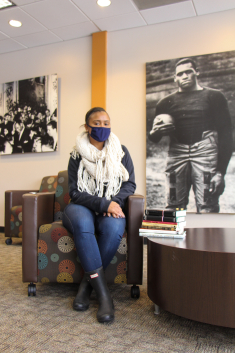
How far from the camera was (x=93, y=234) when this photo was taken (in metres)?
1.68

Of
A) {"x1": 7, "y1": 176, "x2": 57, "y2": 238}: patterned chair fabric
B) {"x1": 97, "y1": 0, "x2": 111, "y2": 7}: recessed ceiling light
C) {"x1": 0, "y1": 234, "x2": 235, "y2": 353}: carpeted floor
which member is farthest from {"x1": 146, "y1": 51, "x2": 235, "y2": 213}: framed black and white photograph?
{"x1": 0, "y1": 234, "x2": 235, "y2": 353}: carpeted floor

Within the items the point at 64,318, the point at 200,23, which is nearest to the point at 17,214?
the point at 64,318

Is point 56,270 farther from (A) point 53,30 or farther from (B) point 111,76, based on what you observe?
(A) point 53,30

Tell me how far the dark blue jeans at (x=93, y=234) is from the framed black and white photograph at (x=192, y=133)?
1774mm

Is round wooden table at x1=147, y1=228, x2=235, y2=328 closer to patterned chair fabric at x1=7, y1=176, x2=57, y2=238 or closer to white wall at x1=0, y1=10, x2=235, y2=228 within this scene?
white wall at x1=0, y1=10, x2=235, y2=228

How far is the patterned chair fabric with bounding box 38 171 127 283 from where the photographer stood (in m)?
1.82

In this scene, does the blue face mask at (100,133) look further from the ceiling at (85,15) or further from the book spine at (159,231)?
the ceiling at (85,15)

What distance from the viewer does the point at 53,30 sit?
3.89 meters

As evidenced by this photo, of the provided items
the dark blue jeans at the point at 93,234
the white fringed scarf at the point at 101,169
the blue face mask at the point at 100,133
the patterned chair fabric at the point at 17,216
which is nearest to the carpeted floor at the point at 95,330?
the dark blue jeans at the point at 93,234

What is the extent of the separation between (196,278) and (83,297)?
2.23 ft

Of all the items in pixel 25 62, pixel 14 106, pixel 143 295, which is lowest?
pixel 143 295

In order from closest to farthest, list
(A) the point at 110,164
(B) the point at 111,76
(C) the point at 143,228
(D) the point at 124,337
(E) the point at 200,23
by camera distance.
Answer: (D) the point at 124,337
(C) the point at 143,228
(A) the point at 110,164
(E) the point at 200,23
(B) the point at 111,76

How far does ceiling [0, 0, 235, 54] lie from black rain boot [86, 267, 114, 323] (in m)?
2.99

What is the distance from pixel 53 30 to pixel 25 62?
79 cm
